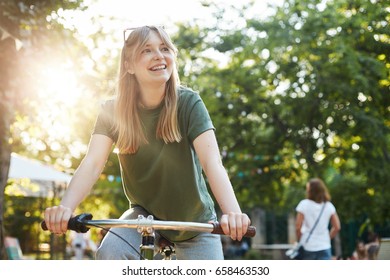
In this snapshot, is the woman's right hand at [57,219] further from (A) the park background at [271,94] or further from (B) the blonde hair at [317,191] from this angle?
(A) the park background at [271,94]

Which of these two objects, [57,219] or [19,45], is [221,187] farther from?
[19,45]

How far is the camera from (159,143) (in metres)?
2.79

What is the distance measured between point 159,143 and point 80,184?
1.12ft

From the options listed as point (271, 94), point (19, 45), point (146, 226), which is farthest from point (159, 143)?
point (271, 94)

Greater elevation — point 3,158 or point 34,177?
point 34,177

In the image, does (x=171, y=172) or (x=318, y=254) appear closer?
(x=171, y=172)

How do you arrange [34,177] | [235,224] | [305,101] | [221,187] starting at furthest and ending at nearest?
[305,101], [34,177], [221,187], [235,224]

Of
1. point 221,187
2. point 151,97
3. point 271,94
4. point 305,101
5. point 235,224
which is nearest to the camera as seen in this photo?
point 235,224

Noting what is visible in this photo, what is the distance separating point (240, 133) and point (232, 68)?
115 centimetres

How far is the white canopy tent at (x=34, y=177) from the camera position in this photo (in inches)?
424

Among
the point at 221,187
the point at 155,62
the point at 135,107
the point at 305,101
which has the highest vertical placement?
the point at 305,101

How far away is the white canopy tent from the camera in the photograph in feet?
35.4

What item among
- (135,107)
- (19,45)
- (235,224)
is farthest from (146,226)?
(19,45)

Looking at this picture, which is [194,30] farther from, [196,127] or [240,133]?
[196,127]
